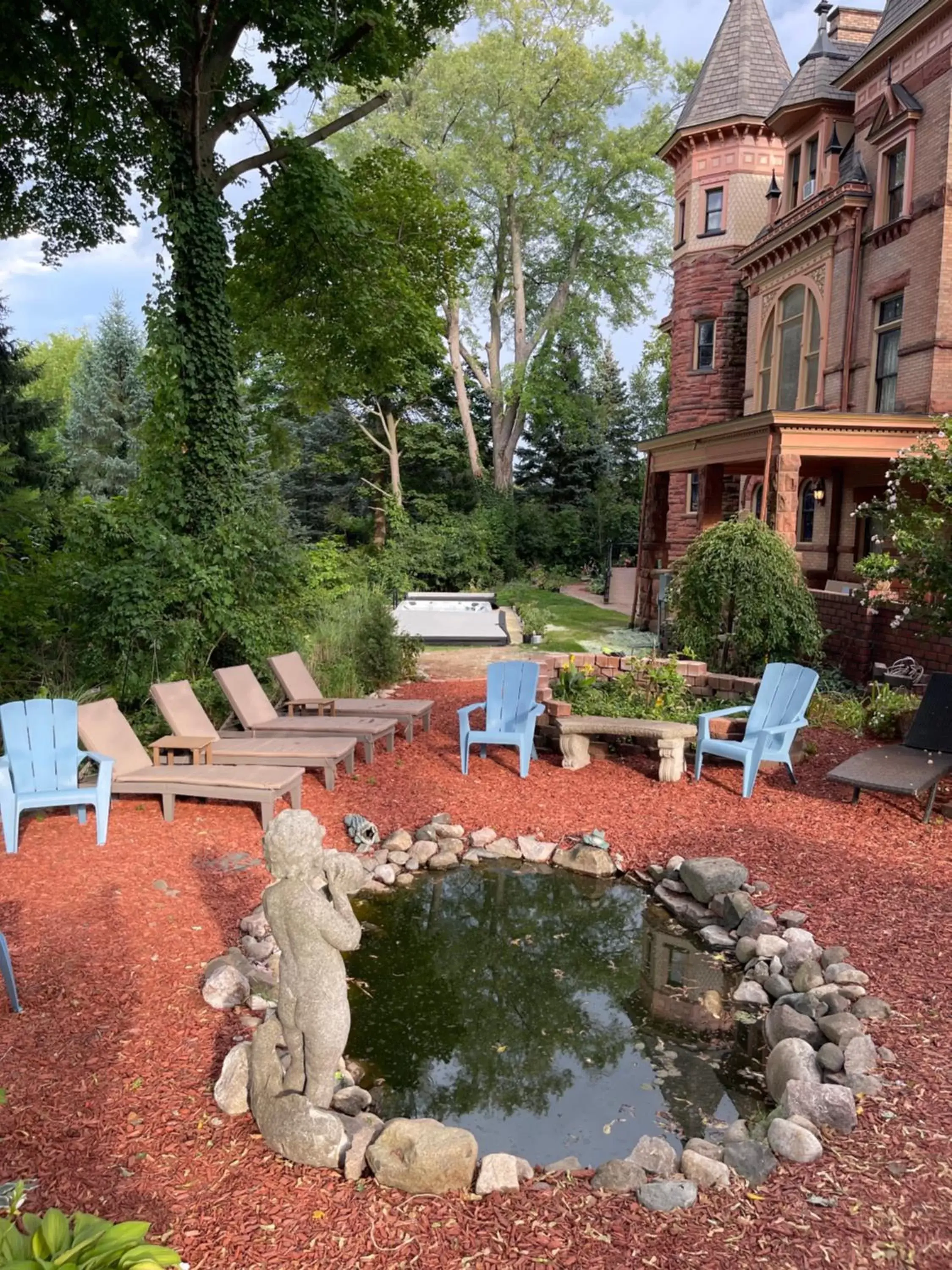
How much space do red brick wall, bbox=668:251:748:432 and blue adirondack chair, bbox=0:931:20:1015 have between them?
19.9m

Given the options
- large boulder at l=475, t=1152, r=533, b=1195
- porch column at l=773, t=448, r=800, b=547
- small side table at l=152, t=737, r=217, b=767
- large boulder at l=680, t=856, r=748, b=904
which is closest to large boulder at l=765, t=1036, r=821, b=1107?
large boulder at l=475, t=1152, r=533, b=1195

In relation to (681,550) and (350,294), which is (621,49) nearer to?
(681,550)

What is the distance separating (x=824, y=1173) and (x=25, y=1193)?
8.38ft

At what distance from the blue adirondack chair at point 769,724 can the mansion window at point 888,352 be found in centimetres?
962

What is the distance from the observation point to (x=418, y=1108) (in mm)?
3625

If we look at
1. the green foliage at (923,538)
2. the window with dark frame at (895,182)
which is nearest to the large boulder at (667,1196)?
the green foliage at (923,538)

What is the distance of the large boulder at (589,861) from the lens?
20.2 ft

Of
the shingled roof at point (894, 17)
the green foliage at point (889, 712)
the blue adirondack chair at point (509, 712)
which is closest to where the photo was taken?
the blue adirondack chair at point (509, 712)

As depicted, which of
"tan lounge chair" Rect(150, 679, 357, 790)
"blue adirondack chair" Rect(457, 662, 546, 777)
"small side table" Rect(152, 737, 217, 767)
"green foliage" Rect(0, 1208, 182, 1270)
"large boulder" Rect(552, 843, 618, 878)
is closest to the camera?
"green foliage" Rect(0, 1208, 182, 1270)

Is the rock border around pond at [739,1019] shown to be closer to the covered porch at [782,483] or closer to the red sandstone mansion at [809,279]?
the covered porch at [782,483]

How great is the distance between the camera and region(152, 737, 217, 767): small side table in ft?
22.5

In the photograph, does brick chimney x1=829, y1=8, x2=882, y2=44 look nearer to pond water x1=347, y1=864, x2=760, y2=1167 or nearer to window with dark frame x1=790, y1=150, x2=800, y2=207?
window with dark frame x1=790, y1=150, x2=800, y2=207

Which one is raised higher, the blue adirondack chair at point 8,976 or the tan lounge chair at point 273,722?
the tan lounge chair at point 273,722

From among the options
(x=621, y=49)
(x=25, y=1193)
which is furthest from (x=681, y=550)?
(x=25, y=1193)
